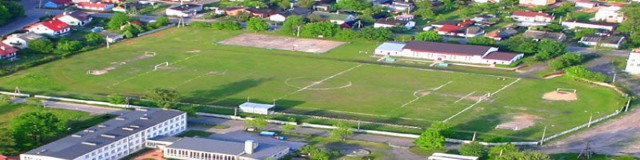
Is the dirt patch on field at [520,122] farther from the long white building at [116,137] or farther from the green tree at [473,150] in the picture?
the long white building at [116,137]

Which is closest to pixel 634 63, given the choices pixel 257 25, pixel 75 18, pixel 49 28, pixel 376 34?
pixel 376 34

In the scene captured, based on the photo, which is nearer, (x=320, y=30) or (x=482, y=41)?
(x=482, y=41)

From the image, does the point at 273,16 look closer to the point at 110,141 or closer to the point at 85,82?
the point at 85,82

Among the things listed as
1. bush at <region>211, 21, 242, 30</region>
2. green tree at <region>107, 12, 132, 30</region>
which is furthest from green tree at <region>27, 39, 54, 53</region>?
bush at <region>211, 21, 242, 30</region>

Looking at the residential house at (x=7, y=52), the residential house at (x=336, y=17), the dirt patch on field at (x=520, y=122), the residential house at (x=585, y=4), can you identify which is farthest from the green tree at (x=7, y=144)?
the residential house at (x=585, y=4)

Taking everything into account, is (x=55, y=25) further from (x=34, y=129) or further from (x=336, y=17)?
(x=34, y=129)

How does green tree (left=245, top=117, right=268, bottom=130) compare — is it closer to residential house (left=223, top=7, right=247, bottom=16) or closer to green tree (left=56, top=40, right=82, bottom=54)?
green tree (left=56, top=40, right=82, bottom=54)
